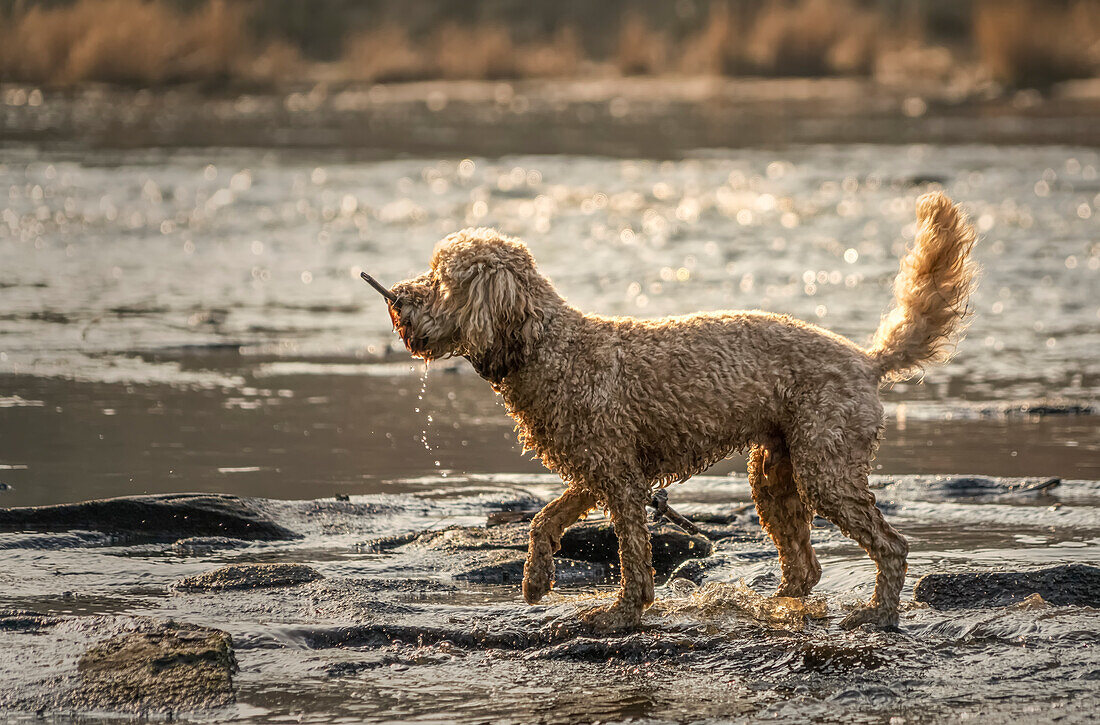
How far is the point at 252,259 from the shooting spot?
17.3 meters

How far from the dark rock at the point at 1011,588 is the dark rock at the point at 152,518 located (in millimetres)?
3215

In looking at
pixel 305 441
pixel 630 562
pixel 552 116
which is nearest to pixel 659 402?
pixel 630 562

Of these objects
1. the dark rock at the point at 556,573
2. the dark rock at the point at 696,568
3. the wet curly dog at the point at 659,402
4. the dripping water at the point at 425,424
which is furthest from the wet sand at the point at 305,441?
the wet curly dog at the point at 659,402

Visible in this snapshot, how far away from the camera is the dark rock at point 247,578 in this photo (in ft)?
22.2

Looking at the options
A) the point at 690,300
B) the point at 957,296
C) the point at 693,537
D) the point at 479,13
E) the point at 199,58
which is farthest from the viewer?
the point at 479,13

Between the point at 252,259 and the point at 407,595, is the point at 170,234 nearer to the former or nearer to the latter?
the point at 252,259

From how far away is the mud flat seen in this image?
555 cm

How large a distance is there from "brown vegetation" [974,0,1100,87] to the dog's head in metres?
30.9

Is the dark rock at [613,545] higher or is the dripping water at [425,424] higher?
the dripping water at [425,424]

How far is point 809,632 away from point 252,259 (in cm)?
1199

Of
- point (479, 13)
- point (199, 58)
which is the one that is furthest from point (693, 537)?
point (479, 13)

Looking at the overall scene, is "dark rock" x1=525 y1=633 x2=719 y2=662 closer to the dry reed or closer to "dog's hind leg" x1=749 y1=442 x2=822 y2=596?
"dog's hind leg" x1=749 y1=442 x2=822 y2=596

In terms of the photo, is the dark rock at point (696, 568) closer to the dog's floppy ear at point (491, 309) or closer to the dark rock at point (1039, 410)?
the dog's floppy ear at point (491, 309)

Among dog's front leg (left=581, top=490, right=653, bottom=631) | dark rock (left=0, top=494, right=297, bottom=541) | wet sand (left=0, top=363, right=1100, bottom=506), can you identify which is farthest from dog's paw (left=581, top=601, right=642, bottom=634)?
wet sand (left=0, top=363, right=1100, bottom=506)
